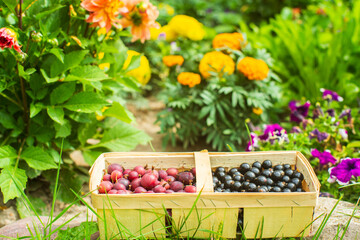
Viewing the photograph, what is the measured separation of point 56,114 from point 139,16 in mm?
661

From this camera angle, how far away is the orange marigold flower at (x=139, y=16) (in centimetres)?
189

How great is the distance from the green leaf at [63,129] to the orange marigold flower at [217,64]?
109 centimetres

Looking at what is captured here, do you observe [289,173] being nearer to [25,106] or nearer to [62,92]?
[62,92]

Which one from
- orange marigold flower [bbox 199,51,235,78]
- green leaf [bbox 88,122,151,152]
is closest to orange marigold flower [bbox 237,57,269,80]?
orange marigold flower [bbox 199,51,235,78]

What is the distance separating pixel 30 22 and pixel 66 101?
16.3 inches

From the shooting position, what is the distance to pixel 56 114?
177 centimetres

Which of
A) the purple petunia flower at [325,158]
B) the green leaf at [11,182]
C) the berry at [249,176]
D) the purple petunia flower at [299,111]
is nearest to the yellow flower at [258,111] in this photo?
the purple petunia flower at [299,111]

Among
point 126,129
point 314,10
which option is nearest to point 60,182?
point 126,129

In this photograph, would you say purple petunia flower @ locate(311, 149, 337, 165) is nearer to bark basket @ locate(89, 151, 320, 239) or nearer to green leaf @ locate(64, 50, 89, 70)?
bark basket @ locate(89, 151, 320, 239)

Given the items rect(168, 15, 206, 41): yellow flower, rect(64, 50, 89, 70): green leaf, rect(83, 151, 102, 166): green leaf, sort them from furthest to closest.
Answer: rect(168, 15, 206, 41): yellow flower
rect(83, 151, 102, 166): green leaf
rect(64, 50, 89, 70): green leaf

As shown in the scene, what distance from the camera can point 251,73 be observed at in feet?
8.06

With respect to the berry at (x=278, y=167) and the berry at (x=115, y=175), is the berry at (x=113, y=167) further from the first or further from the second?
the berry at (x=278, y=167)

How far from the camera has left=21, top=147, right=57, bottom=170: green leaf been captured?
1782mm

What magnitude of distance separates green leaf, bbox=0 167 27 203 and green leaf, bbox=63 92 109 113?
1.26 ft
